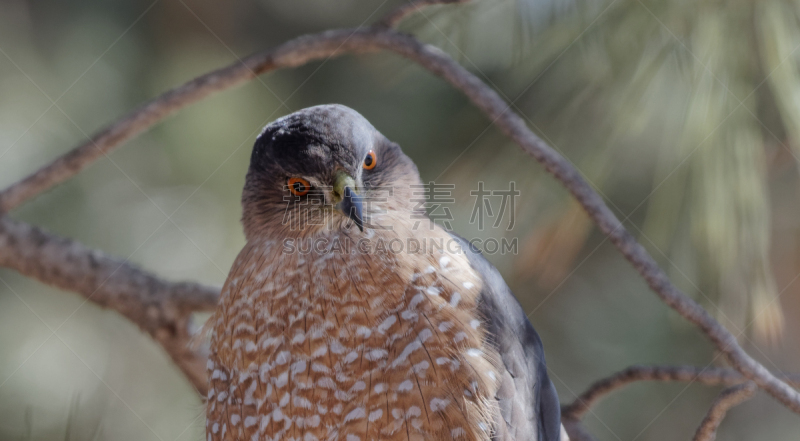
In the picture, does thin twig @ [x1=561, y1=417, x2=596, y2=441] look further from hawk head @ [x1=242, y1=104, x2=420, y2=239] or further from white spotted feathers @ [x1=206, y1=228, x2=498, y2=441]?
hawk head @ [x1=242, y1=104, x2=420, y2=239]

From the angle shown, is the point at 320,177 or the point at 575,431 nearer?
the point at 320,177

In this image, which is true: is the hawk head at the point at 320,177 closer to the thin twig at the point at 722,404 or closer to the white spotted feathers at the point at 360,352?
the white spotted feathers at the point at 360,352

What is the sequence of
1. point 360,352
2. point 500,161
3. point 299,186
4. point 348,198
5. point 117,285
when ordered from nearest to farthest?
point 360,352
point 348,198
point 299,186
point 117,285
point 500,161

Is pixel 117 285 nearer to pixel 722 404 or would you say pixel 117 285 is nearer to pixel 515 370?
pixel 515 370

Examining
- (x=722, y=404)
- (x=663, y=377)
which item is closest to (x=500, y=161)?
(x=663, y=377)

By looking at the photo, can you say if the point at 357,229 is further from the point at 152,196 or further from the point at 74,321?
the point at 74,321

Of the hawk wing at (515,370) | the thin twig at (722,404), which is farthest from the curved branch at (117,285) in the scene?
the thin twig at (722,404)

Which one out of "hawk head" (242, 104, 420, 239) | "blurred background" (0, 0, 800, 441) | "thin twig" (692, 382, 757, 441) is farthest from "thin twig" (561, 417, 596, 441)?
"blurred background" (0, 0, 800, 441)
